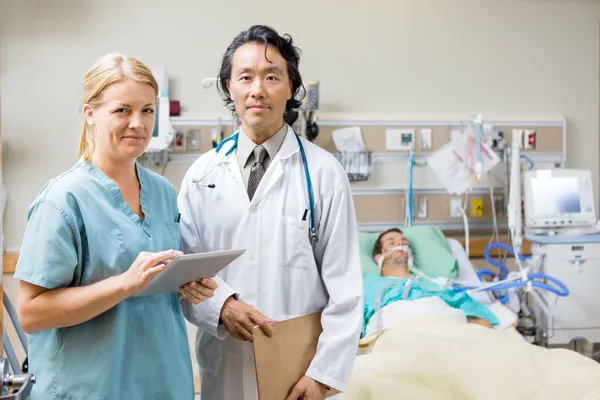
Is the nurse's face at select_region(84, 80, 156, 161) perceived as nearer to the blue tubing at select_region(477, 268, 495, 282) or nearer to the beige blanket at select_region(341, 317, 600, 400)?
the beige blanket at select_region(341, 317, 600, 400)

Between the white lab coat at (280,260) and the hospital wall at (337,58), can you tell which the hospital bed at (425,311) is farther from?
the hospital wall at (337,58)

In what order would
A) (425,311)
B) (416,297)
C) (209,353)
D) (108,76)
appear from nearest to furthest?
1. (108,76)
2. (209,353)
3. (425,311)
4. (416,297)

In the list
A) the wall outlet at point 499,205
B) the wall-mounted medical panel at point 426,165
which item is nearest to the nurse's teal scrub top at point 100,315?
the wall-mounted medical panel at point 426,165

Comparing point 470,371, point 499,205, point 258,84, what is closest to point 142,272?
point 258,84

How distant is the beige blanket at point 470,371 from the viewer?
1.99 meters

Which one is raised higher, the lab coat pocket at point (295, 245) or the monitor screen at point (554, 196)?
the monitor screen at point (554, 196)

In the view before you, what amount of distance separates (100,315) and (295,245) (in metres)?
0.53

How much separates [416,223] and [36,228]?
10.1 feet

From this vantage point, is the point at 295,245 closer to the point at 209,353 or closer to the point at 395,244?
the point at 209,353

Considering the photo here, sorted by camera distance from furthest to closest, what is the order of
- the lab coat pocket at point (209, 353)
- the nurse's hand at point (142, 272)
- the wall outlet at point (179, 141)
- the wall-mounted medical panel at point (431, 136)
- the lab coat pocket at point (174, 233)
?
the wall-mounted medical panel at point (431, 136)
the wall outlet at point (179, 141)
the lab coat pocket at point (209, 353)
the lab coat pocket at point (174, 233)
the nurse's hand at point (142, 272)

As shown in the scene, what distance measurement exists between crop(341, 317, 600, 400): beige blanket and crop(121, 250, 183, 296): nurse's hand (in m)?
1.13

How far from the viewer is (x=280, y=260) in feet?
5.17

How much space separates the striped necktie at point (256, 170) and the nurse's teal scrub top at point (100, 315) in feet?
1.22

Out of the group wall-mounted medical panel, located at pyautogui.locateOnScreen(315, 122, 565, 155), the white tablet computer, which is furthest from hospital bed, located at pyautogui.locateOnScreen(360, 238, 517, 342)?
the white tablet computer
